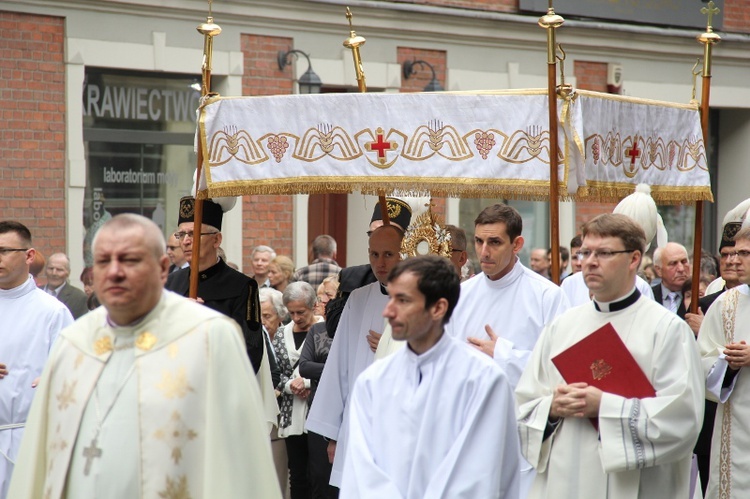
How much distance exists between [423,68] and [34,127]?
4.60m

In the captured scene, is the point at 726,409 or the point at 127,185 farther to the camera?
the point at 127,185

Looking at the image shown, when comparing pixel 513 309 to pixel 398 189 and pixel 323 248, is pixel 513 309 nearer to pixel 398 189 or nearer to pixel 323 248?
pixel 398 189

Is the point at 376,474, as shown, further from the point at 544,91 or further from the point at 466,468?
the point at 544,91

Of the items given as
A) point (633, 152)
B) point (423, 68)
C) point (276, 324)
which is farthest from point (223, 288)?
point (423, 68)

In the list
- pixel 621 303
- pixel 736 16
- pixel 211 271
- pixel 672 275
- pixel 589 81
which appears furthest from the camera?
pixel 736 16

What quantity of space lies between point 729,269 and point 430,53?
745cm

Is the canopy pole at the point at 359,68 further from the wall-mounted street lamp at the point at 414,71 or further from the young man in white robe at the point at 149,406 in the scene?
the wall-mounted street lamp at the point at 414,71

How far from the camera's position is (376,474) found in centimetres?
444

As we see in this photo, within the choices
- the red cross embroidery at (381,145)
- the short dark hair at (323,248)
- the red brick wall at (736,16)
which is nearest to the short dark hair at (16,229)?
the red cross embroidery at (381,145)

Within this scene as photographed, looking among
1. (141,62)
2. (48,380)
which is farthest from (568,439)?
(141,62)

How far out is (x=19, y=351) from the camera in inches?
271

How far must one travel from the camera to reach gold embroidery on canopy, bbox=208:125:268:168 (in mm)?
6215

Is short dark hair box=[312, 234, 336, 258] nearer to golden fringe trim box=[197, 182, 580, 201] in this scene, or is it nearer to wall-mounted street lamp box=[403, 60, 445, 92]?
wall-mounted street lamp box=[403, 60, 445, 92]

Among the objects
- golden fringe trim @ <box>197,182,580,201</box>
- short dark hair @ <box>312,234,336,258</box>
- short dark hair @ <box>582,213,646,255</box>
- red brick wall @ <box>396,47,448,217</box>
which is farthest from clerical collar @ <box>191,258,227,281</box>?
red brick wall @ <box>396,47,448,217</box>
